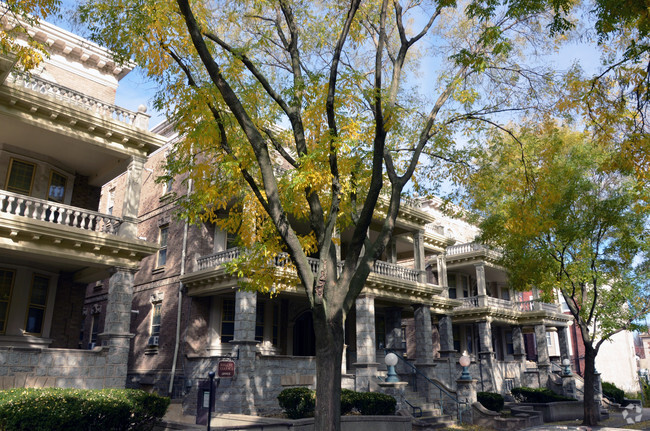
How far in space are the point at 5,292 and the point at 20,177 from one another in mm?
3923

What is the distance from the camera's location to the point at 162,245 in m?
24.9

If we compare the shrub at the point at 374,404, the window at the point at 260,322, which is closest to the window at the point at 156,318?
the window at the point at 260,322

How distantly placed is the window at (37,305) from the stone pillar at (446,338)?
20385 mm

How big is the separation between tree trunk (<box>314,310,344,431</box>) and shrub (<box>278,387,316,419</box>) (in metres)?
8.26

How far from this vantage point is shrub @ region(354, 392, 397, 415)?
16984 millimetres

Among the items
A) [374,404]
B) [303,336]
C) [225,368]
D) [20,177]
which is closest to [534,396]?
[303,336]

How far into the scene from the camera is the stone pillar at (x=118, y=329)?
15.1 meters

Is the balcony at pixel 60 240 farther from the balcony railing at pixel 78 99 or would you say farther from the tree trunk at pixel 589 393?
the tree trunk at pixel 589 393

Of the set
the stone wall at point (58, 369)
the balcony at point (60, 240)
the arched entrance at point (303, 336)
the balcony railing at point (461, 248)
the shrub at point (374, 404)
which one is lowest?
the shrub at point (374, 404)

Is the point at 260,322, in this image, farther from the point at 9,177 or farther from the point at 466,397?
the point at 9,177

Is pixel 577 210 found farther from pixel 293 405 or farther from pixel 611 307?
pixel 293 405

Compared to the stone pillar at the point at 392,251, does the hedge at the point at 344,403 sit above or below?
below

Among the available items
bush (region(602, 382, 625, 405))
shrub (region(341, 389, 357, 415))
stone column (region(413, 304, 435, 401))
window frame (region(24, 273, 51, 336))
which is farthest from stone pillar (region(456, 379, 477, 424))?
window frame (region(24, 273, 51, 336))

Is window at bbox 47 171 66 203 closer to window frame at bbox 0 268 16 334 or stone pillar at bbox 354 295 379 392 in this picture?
window frame at bbox 0 268 16 334
